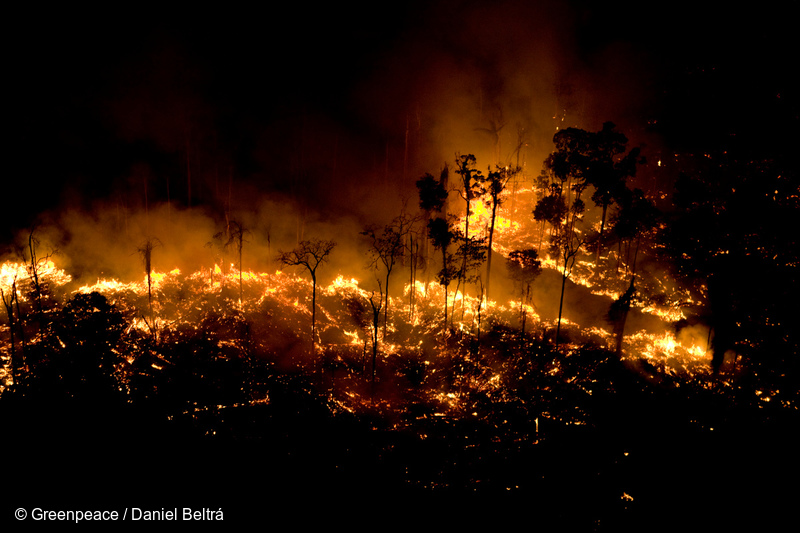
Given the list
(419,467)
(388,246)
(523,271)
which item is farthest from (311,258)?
(419,467)

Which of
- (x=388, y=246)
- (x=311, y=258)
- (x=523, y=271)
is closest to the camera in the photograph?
(x=523, y=271)

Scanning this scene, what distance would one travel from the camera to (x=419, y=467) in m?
18.9

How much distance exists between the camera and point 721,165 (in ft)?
73.2

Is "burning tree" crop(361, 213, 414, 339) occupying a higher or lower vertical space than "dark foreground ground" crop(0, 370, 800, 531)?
higher

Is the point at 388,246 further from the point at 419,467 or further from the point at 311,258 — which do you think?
the point at 419,467

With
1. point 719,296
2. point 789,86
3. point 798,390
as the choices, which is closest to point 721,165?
point 789,86

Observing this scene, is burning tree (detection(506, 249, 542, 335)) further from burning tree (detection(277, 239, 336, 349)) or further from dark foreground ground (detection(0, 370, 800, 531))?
burning tree (detection(277, 239, 336, 349))

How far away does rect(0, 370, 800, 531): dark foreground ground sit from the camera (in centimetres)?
1512

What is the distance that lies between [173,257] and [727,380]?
48.9 m

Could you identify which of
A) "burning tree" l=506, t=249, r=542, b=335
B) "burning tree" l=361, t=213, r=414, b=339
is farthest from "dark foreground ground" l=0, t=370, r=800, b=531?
"burning tree" l=506, t=249, r=542, b=335

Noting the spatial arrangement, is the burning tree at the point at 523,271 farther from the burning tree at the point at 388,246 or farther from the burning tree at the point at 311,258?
the burning tree at the point at 311,258

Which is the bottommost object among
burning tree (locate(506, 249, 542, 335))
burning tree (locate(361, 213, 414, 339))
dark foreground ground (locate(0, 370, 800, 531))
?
dark foreground ground (locate(0, 370, 800, 531))

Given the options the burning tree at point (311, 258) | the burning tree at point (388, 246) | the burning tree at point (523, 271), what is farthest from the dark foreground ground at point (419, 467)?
the burning tree at point (523, 271)

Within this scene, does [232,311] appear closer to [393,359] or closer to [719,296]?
[393,359]
